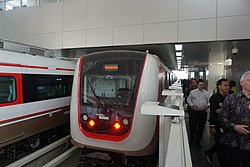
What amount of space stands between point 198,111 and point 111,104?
241 cm

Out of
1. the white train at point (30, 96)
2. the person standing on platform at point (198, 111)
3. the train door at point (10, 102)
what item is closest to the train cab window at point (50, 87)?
the white train at point (30, 96)

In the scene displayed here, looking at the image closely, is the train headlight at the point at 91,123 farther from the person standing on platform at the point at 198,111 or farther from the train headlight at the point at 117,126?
the person standing on platform at the point at 198,111

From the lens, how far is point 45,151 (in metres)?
3.16

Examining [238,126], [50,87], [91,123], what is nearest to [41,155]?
[91,123]

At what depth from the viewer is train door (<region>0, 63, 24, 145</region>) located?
3000mm

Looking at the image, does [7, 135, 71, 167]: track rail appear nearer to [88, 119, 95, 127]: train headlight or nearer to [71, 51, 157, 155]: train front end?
[71, 51, 157, 155]: train front end

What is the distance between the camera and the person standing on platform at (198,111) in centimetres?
407

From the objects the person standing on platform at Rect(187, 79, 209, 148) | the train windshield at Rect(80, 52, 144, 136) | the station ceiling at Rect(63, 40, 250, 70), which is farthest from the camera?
the station ceiling at Rect(63, 40, 250, 70)

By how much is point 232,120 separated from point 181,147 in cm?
144

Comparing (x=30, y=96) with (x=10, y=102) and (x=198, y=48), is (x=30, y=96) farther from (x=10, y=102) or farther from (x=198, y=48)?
(x=198, y=48)

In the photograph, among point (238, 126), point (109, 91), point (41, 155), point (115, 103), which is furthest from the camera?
point (41, 155)

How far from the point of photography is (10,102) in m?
3.13

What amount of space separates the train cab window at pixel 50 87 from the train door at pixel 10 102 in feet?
1.80

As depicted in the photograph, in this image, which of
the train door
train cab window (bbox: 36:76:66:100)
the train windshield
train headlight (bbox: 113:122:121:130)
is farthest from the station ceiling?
train headlight (bbox: 113:122:121:130)
